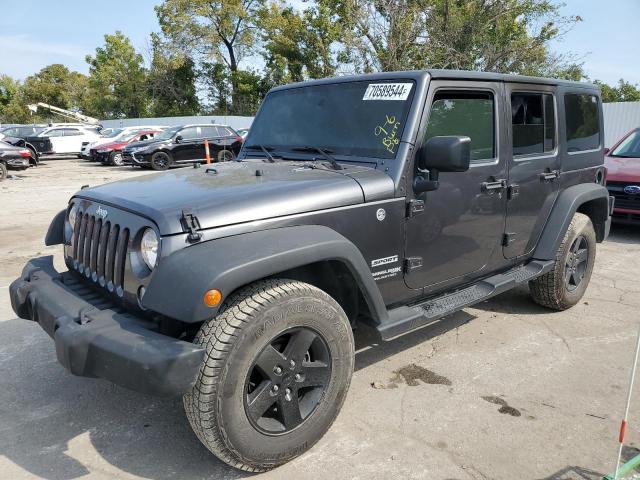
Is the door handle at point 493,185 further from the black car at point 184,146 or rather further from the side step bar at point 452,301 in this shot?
the black car at point 184,146

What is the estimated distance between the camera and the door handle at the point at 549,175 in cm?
419

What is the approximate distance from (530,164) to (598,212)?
1.40m

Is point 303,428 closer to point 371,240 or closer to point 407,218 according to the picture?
point 371,240

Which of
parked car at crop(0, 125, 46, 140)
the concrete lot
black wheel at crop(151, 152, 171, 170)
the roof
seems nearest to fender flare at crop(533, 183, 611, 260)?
the concrete lot

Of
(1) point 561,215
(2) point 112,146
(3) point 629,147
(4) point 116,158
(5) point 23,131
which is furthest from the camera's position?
(5) point 23,131

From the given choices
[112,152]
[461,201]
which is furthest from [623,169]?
[112,152]

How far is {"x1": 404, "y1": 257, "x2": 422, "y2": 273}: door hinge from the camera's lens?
3.26 m

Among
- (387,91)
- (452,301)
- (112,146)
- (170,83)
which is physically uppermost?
(170,83)

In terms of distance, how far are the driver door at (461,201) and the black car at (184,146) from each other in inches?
597

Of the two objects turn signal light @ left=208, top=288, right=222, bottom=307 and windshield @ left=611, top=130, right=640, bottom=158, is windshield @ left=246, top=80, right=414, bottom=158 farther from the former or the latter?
windshield @ left=611, top=130, right=640, bottom=158

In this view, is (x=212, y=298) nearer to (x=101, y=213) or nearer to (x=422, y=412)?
(x=101, y=213)

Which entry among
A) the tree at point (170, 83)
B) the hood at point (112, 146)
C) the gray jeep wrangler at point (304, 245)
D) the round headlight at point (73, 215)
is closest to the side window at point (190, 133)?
the hood at point (112, 146)

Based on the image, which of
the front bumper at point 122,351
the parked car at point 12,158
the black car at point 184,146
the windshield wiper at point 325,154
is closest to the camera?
the front bumper at point 122,351

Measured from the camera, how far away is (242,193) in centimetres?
272
